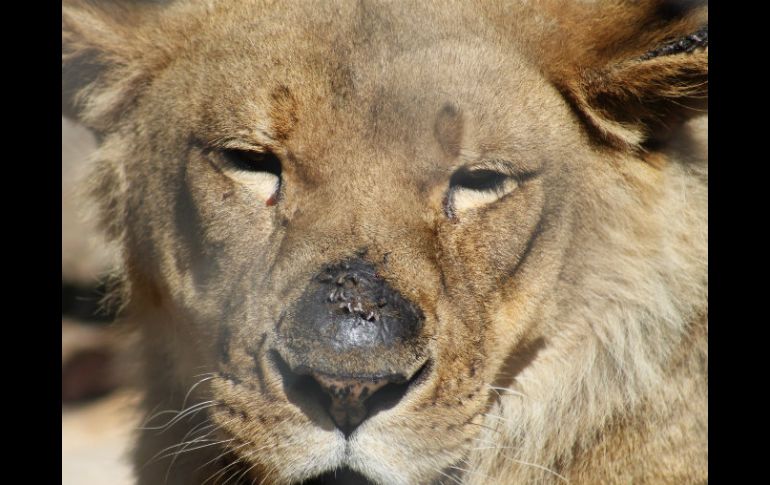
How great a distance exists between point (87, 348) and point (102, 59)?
93cm

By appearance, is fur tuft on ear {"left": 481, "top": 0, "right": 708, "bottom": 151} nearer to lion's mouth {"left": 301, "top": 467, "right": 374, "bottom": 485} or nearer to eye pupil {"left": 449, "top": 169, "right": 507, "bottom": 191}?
eye pupil {"left": 449, "top": 169, "right": 507, "bottom": 191}

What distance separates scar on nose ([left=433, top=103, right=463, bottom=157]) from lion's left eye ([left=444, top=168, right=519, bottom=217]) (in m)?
0.06

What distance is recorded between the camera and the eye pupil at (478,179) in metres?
2.08

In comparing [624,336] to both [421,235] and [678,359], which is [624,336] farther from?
[421,235]

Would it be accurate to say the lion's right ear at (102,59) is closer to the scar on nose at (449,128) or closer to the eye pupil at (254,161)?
the eye pupil at (254,161)

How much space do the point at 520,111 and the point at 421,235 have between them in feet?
1.20

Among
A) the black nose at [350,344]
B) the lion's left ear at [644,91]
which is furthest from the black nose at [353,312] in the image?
the lion's left ear at [644,91]

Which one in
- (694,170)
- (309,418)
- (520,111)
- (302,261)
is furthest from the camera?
(694,170)

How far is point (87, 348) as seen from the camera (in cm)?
285

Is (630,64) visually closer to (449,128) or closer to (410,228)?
(449,128)

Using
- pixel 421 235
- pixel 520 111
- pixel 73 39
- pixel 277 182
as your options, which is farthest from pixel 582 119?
pixel 73 39

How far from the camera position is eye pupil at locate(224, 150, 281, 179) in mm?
2062

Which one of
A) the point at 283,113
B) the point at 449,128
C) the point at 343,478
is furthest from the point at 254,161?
the point at 343,478

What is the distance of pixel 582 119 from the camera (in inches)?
88.3
